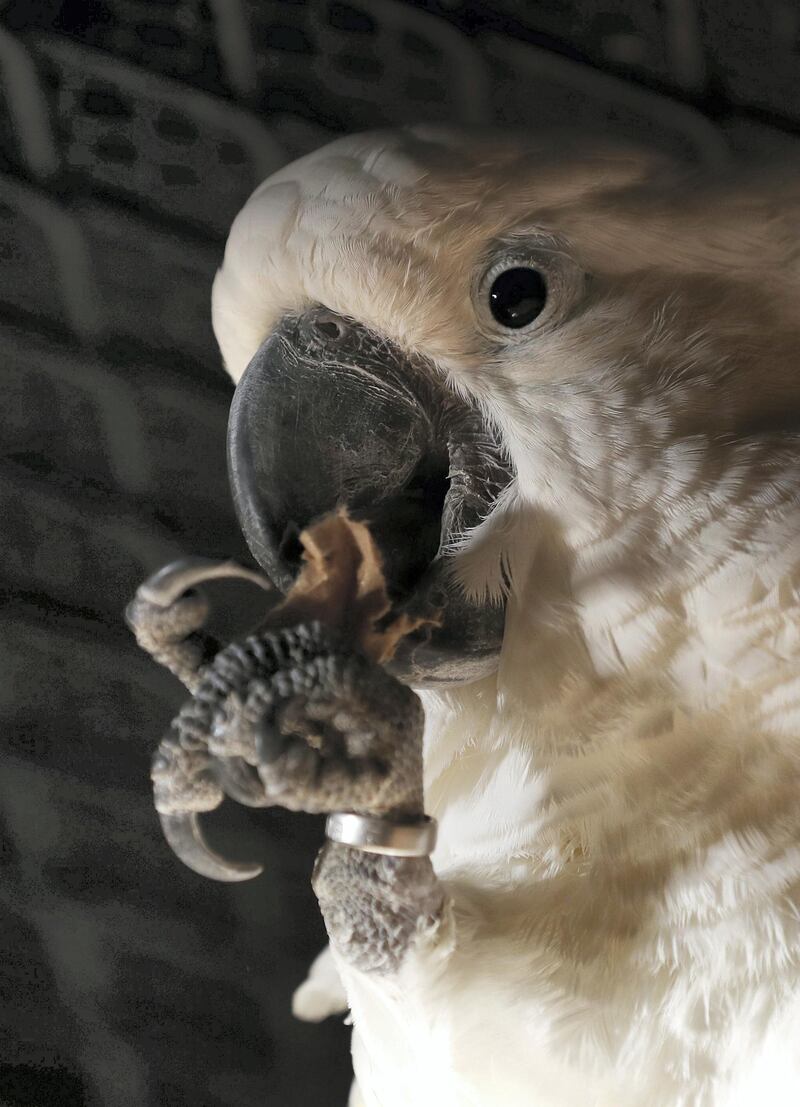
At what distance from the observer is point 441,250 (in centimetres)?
73

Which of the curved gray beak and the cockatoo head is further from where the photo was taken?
the curved gray beak

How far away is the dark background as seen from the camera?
3.54 feet

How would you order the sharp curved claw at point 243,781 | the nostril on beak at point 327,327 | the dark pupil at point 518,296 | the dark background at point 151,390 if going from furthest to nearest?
the dark background at point 151,390 → the nostril on beak at point 327,327 → the dark pupil at point 518,296 → the sharp curved claw at point 243,781

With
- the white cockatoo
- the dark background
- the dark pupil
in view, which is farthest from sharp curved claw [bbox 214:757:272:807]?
the dark background

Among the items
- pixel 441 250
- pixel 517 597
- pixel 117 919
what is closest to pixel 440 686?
pixel 517 597

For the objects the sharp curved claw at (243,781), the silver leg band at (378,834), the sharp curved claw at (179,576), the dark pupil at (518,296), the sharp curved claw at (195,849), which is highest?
the dark pupil at (518,296)

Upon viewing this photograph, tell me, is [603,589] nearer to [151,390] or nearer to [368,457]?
[368,457]

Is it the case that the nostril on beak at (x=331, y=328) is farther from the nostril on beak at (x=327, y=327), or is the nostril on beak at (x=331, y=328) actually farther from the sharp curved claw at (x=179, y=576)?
the sharp curved claw at (x=179, y=576)

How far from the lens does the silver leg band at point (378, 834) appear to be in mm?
655

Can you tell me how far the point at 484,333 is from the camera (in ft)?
2.48

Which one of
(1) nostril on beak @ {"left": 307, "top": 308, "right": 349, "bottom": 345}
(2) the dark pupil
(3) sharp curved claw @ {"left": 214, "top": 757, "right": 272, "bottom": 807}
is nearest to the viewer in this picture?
(3) sharp curved claw @ {"left": 214, "top": 757, "right": 272, "bottom": 807}

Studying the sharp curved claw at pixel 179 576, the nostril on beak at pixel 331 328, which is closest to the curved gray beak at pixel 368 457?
the nostril on beak at pixel 331 328

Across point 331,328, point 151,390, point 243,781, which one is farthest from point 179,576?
point 151,390

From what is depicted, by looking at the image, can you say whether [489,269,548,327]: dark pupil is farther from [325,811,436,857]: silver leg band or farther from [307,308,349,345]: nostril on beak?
[325,811,436,857]: silver leg band
